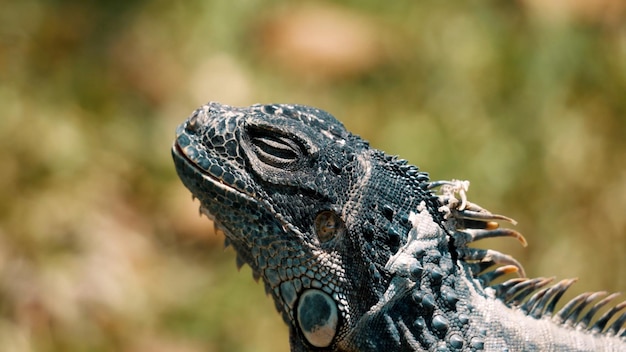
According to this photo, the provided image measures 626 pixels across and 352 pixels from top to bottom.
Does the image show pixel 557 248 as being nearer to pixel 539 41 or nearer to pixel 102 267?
pixel 539 41

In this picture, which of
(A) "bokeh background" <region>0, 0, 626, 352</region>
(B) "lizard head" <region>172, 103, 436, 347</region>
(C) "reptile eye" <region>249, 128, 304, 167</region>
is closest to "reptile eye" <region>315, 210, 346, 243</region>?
(B) "lizard head" <region>172, 103, 436, 347</region>

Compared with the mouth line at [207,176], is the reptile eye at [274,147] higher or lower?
higher

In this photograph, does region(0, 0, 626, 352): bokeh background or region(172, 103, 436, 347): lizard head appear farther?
region(0, 0, 626, 352): bokeh background

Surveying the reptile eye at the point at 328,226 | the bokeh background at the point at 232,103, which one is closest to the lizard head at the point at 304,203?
the reptile eye at the point at 328,226

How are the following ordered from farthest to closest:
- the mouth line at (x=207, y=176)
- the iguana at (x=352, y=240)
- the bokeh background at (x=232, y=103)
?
the bokeh background at (x=232, y=103), the mouth line at (x=207, y=176), the iguana at (x=352, y=240)

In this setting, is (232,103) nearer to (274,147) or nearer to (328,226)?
(274,147)

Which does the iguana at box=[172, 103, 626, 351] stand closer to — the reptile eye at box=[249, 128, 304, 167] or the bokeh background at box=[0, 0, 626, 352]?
the reptile eye at box=[249, 128, 304, 167]

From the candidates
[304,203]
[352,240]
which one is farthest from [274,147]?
[352,240]

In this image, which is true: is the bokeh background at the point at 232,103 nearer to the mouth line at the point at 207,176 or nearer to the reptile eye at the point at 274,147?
the mouth line at the point at 207,176
